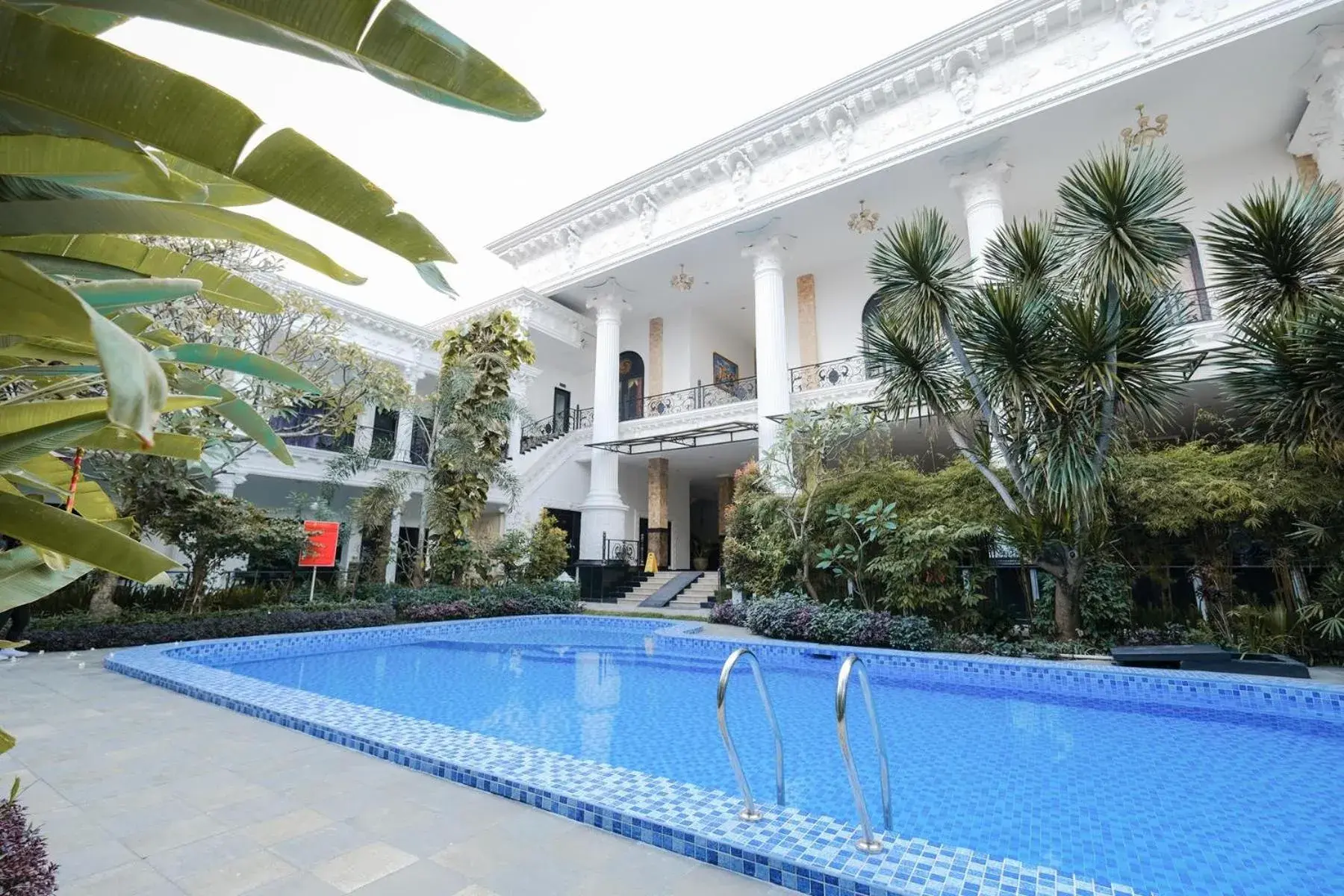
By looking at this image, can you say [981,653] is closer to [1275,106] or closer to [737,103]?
[1275,106]

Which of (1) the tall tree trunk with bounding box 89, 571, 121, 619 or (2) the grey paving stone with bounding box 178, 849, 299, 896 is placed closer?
(2) the grey paving stone with bounding box 178, 849, 299, 896

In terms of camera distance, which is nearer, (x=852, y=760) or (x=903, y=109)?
(x=852, y=760)

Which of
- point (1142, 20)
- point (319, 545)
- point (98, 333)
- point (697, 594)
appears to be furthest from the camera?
point (697, 594)

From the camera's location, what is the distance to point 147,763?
3604 millimetres

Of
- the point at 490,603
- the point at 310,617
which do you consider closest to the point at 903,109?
the point at 490,603

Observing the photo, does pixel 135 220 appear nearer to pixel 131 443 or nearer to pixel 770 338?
pixel 131 443

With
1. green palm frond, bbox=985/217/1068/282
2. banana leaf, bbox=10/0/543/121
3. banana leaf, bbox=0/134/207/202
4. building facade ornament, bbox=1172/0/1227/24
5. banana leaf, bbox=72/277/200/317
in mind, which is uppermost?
building facade ornament, bbox=1172/0/1227/24

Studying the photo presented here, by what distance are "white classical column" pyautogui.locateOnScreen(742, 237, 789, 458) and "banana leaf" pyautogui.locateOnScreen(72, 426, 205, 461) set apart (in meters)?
12.6

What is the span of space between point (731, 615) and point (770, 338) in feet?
21.4

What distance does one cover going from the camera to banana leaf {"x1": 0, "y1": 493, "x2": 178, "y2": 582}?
0.97m

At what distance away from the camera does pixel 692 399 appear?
1798 centimetres

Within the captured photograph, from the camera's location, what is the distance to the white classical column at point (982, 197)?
1185 cm

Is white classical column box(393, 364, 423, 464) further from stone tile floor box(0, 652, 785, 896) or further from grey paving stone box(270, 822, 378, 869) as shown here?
grey paving stone box(270, 822, 378, 869)

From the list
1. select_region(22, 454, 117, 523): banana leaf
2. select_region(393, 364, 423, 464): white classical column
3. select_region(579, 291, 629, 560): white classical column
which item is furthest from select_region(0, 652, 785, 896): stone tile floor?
select_region(393, 364, 423, 464): white classical column
